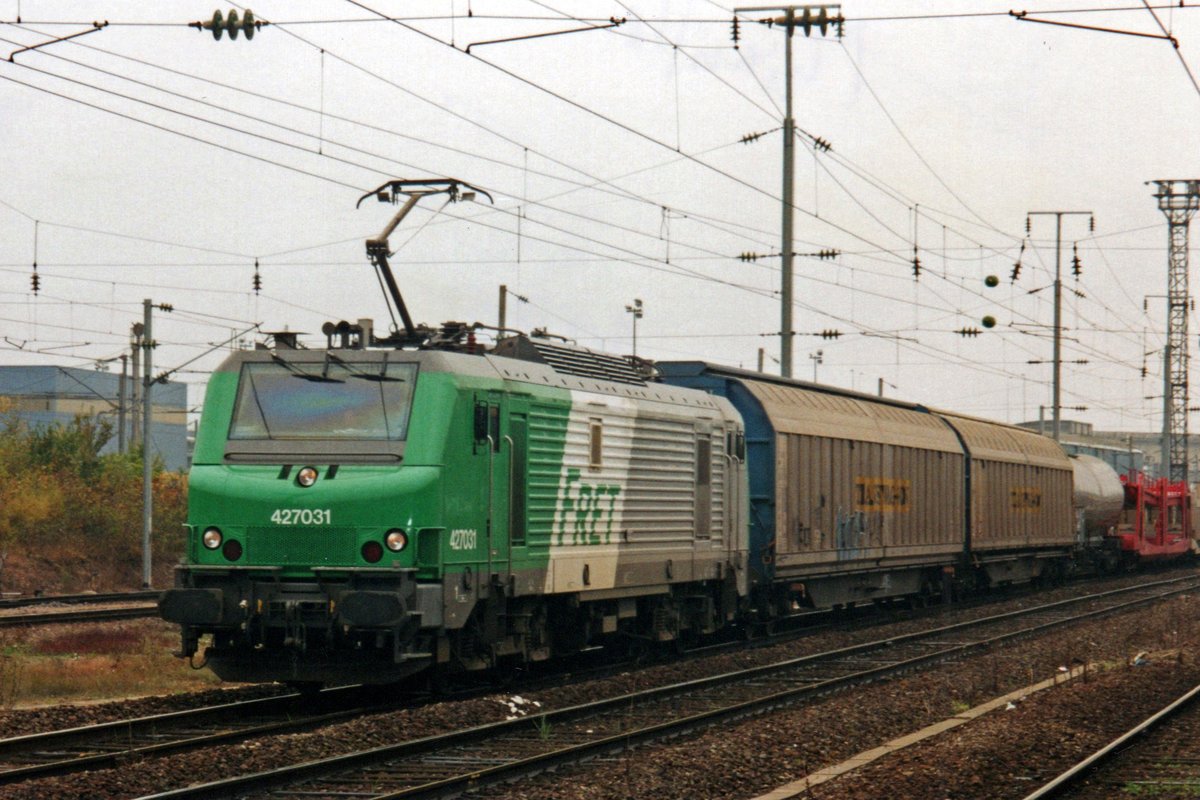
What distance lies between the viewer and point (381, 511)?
14.2 meters

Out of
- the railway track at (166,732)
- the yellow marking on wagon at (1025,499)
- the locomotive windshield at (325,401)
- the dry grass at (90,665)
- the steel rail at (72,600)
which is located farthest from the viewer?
the yellow marking on wagon at (1025,499)

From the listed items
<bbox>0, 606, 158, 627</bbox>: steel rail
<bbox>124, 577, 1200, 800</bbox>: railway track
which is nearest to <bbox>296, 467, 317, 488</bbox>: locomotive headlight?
<bbox>124, 577, 1200, 800</bbox>: railway track

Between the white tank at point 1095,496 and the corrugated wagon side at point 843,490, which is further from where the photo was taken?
the white tank at point 1095,496

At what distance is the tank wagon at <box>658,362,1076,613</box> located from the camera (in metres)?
23.0

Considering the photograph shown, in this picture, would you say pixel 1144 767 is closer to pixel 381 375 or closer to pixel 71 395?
pixel 381 375

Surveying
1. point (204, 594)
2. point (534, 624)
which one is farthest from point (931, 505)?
point (204, 594)

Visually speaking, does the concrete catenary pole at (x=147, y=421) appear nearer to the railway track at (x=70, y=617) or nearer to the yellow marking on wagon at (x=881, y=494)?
the railway track at (x=70, y=617)

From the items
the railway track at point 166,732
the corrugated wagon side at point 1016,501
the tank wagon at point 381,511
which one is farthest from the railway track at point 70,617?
the corrugated wagon side at point 1016,501

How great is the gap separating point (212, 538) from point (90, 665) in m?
5.27

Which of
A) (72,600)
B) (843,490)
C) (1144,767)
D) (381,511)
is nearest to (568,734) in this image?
(381,511)

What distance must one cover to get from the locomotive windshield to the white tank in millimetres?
30971

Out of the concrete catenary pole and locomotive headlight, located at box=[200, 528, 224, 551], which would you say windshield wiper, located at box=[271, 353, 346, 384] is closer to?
locomotive headlight, located at box=[200, 528, 224, 551]

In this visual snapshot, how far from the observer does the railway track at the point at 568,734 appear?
432 inches

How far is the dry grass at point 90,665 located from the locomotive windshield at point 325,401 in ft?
12.8
